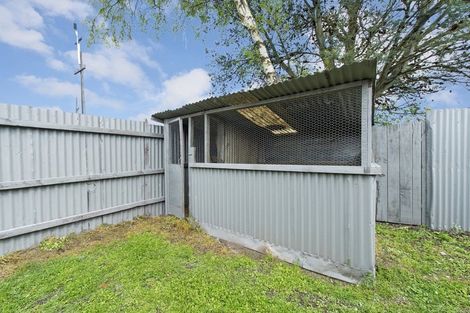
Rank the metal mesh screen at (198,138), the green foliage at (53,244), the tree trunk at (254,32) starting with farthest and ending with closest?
1. the tree trunk at (254,32)
2. the metal mesh screen at (198,138)
3. the green foliage at (53,244)

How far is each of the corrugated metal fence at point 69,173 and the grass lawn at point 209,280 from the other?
461 mm

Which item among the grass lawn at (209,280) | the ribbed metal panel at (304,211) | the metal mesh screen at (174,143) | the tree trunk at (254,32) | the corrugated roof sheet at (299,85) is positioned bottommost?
the grass lawn at (209,280)

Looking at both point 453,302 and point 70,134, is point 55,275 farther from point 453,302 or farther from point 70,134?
point 453,302

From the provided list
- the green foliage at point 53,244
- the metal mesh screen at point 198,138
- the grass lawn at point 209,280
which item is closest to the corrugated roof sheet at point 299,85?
the metal mesh screen at point 198,138

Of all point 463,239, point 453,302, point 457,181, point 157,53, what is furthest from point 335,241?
point 157,53

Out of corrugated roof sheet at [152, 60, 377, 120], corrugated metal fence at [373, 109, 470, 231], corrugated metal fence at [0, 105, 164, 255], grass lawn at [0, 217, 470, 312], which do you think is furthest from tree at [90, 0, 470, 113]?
grass lawn at [0, 217, 470, 312]

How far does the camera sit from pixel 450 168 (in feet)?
13.0

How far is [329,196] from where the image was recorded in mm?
2725

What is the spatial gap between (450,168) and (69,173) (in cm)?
635

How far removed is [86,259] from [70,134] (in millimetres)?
2096

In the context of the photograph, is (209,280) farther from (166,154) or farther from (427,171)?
(427,171)

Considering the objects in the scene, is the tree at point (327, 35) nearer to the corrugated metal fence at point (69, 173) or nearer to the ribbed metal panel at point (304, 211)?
the ribbed metal panel at point (304, 211)

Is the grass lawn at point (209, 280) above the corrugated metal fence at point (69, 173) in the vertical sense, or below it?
below

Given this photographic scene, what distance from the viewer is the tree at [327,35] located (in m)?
5.59
